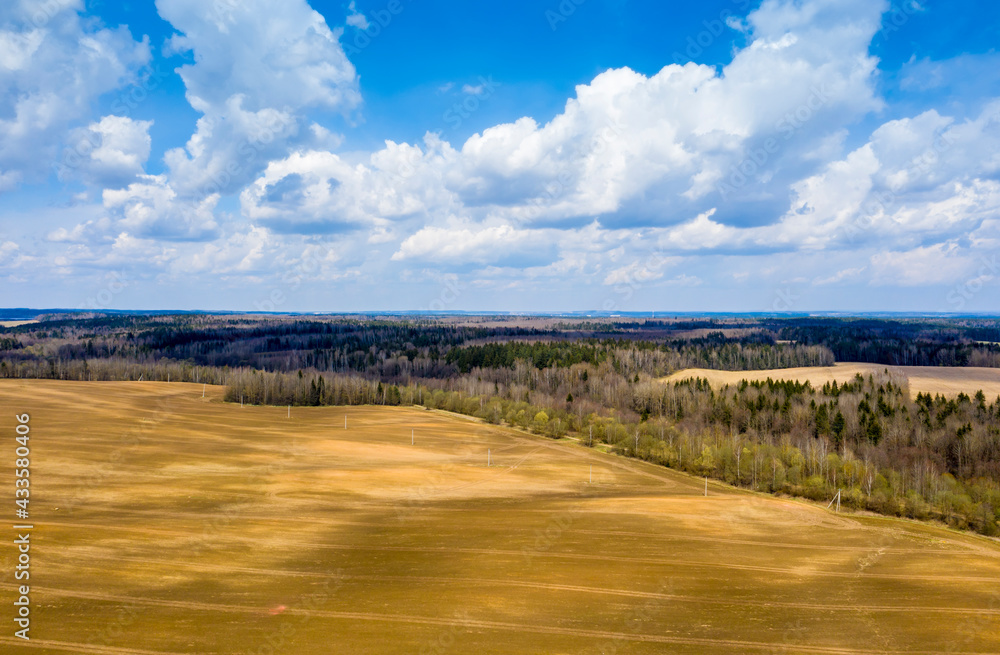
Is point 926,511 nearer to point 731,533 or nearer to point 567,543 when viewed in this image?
point 731,533

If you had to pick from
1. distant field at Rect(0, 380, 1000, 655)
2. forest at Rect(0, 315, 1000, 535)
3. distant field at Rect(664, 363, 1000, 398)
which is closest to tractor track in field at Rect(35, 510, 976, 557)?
distant field at Rect(0, 380, 1000, 655)

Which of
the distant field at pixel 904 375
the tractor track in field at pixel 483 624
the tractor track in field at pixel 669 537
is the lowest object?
the tractor track in field at pixel 669 537

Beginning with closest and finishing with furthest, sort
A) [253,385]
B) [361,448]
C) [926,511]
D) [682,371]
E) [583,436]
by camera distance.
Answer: [926,511] < [361,448] < [583,436] < [253,385] < [682,371]

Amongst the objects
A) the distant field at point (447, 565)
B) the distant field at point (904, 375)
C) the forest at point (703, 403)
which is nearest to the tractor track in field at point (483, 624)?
the distant field at point (447, 565)

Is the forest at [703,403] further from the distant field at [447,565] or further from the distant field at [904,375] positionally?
the distant field at [447,565]

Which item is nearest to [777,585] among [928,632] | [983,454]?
[928,632]

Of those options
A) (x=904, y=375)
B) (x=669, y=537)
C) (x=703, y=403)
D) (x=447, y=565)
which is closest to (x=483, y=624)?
(x=447, y=565)
